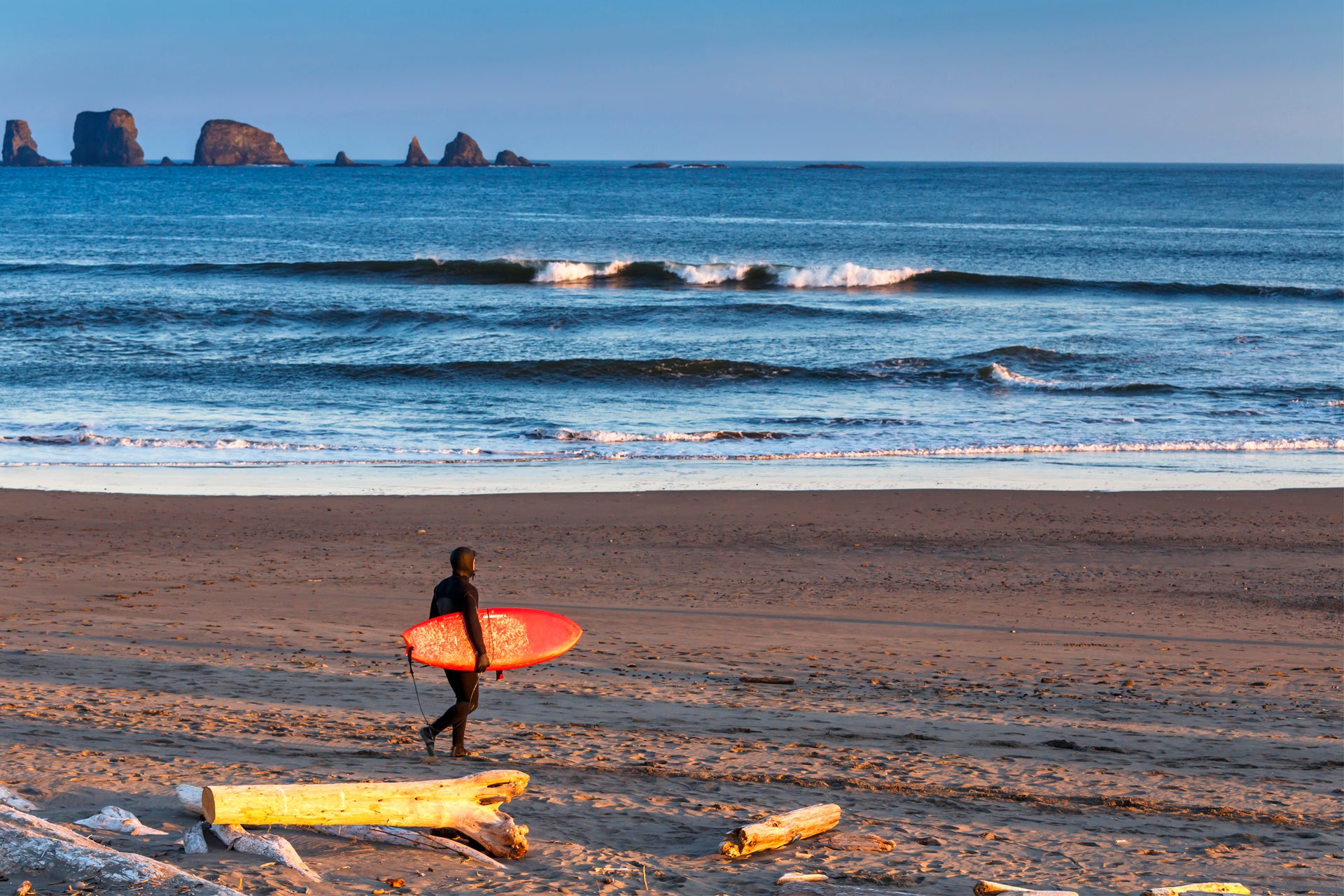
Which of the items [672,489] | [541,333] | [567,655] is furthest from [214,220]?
[567,655]

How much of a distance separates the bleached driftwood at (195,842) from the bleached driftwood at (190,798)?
0.25 metres

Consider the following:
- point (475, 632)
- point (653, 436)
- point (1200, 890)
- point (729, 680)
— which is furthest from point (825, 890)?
point (653, 436)

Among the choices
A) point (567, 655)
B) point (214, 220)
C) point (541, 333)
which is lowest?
point (567, 655)

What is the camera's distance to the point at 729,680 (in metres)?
7.72

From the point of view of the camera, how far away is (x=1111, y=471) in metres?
16.5

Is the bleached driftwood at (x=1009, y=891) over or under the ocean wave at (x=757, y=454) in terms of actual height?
under

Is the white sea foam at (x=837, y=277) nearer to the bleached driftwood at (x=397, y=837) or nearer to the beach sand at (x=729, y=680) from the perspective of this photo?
the beach sand at (x=729, y=680)

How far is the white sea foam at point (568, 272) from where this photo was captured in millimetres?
42438

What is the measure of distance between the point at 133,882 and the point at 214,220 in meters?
70.9

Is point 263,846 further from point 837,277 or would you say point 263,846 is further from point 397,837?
point 837,277

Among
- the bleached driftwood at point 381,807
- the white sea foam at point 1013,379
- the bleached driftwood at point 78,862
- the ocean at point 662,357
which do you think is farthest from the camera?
the white sea foam at point 1013,379

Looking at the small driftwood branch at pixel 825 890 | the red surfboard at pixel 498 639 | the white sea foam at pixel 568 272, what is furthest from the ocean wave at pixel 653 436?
the white sea foam at pixel 568 272

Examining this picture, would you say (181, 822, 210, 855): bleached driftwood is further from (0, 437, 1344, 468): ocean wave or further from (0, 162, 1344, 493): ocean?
(0, 437, 1344, 468): ocean wave

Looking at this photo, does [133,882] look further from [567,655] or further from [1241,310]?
[1241,310]
